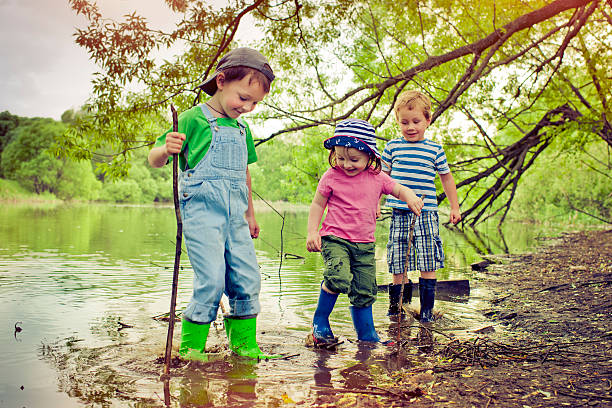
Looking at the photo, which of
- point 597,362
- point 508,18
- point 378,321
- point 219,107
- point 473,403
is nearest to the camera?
point 473,403

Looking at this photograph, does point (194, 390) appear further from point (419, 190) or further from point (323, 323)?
point (419, 190)

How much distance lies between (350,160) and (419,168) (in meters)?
0.94

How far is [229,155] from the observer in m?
3.15

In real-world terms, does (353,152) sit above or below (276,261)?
above

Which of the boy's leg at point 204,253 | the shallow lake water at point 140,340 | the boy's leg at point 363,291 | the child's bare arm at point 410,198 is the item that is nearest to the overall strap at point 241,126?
the boy's leg at point 204,253

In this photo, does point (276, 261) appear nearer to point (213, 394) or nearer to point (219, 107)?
point (219, 107)

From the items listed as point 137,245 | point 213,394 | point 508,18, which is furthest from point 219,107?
point 508,18

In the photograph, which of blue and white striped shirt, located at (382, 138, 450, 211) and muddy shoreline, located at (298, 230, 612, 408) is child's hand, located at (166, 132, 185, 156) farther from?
blue and white striped shirt, located at (382, 138, 450, 211)

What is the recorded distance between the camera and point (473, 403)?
7.59 ft

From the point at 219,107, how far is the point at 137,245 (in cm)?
812

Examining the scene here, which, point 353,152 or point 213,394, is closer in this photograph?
point 213,394

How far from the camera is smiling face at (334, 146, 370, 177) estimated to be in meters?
3.64

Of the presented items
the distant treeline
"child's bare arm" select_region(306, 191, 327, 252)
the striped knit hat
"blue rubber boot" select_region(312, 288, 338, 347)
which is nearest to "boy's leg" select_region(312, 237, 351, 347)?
"blue rubber boot" select_region(312, 288, 338, 347)

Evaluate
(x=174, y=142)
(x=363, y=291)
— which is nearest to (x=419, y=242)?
(x=363, y=291)
